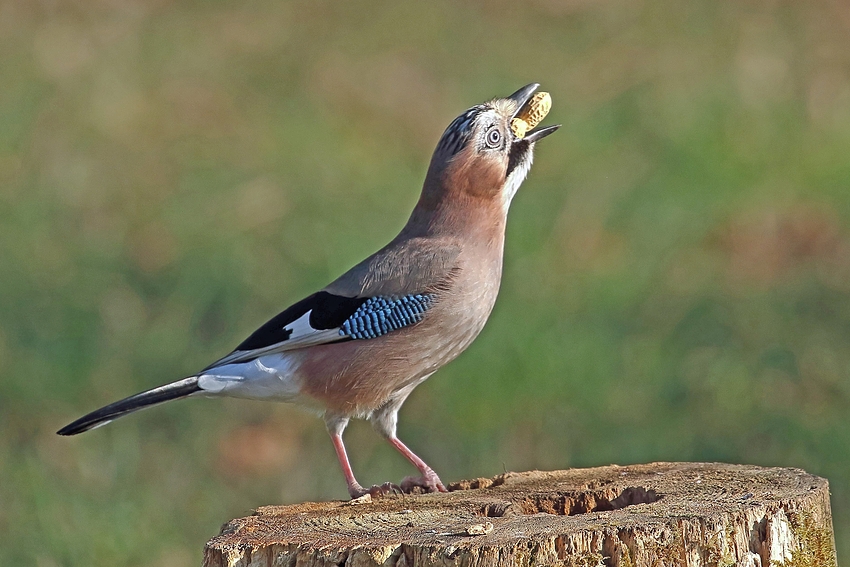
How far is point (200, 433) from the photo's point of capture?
7.12 m

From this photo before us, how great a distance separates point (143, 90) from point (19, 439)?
16.7 ft

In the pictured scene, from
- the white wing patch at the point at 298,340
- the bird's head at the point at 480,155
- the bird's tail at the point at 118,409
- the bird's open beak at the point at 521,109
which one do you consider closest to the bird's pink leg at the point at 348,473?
the white wing patch at the point at 298,340

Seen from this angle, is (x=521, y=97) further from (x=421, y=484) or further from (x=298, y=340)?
(x=421, y=484)

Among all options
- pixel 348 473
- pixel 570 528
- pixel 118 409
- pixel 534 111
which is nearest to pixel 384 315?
pixel 348 473

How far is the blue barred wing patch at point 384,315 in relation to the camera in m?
4.66

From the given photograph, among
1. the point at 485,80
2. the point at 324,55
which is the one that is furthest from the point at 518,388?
the point at 324,55

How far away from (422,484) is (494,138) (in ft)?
4.64

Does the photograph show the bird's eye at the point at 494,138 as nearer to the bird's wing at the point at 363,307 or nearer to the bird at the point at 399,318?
the bird at the point at 399,318

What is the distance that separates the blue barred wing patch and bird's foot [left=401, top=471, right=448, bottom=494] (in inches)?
21.9

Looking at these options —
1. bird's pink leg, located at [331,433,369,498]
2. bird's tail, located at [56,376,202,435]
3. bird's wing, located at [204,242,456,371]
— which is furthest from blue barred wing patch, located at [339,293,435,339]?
bird's tail, located at [56,376,202,435]

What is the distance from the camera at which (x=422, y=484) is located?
4.61 m

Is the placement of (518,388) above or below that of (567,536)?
above

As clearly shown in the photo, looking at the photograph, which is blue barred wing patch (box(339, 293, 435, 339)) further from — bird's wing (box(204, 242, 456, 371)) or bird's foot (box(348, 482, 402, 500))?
bird's foot (box(348, 482, 402, 500))

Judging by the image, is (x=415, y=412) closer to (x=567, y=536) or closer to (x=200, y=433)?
(x=200, y=433)
